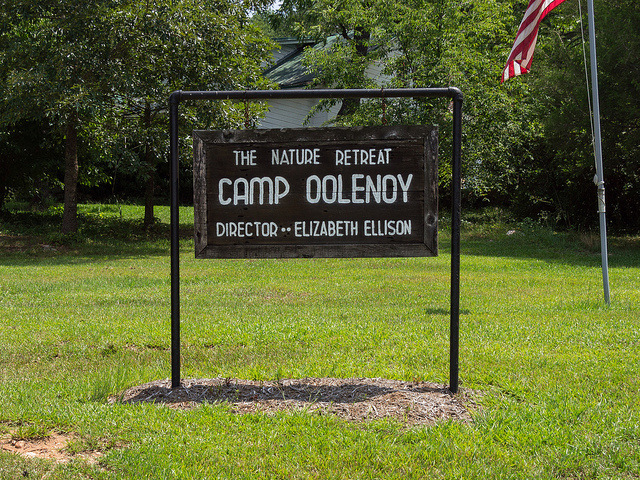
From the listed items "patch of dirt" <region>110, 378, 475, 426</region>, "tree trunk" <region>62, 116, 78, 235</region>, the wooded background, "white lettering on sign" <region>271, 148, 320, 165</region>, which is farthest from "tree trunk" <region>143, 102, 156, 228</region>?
"white lettering on sign" <region>271, 148, 320, 165</region>

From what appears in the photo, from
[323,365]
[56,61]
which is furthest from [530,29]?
[56,61]

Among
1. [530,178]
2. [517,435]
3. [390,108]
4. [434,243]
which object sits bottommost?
[517,435]

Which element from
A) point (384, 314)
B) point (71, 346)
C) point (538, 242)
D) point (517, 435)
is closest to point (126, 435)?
point (517, 435)

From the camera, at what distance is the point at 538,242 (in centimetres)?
2028

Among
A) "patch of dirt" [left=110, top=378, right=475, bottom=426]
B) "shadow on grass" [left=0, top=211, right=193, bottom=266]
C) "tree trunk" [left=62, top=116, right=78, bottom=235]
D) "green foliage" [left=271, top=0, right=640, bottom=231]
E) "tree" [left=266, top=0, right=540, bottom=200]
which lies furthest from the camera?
"tree" [left=266, top=0, right=540, bottom=200]

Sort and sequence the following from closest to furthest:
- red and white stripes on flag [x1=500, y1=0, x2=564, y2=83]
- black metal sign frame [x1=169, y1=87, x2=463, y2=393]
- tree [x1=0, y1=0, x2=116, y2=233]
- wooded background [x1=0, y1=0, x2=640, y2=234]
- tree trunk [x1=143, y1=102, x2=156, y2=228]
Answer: black metal sign frame [x1=169, y1=87, x2=463, y2=393] < red and white stripes on flag [x1=500, y1=0, x2=564, y2=83] < tree [x1=0, y1=0, x2=116, y2=233] < wooded background [x1=0, y1=0, x2=640, y2=234] < tree trunk [x1=143, y1=102, x2=156, y2=228]

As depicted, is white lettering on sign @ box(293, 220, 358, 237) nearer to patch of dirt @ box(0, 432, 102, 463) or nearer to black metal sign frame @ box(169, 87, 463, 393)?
black metal sign frame @ box(169, 87, 463, 393)

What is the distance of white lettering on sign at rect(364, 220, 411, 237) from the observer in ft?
14.1

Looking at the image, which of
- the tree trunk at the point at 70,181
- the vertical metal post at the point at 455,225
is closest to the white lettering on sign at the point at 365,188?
the vertical metal post at the point at 455,225

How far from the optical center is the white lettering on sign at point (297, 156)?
14.2 ft

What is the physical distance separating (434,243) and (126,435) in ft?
7.32

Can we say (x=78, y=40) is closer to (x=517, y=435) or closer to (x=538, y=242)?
(x=538, y=242)

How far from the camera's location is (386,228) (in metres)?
4.32

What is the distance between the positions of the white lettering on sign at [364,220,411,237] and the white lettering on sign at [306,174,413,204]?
0.14 meters
